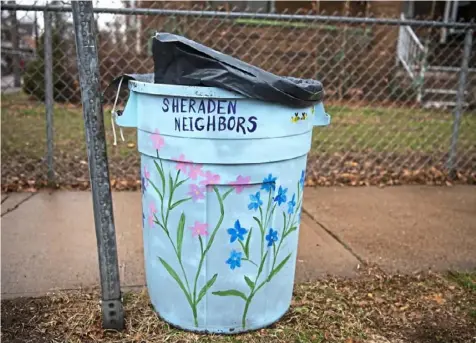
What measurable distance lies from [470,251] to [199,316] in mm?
2253

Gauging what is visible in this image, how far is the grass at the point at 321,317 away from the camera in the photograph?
2.37 m

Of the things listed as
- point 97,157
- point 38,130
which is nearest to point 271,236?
point 97,157

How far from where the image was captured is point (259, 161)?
2.10m

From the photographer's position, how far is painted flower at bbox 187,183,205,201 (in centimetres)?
212

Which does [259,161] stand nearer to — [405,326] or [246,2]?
[405,326]

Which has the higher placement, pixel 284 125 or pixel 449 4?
pixel 449 4

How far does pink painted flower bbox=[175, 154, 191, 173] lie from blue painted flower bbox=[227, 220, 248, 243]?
339 mm

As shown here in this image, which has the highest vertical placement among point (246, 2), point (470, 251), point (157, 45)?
point (246, 2)

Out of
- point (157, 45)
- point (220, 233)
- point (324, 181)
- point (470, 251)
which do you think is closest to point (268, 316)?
point (220, 233)

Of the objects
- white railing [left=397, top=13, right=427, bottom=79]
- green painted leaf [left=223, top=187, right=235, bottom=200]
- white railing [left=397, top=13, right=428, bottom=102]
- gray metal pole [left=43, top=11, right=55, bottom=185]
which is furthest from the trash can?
white railing [left=397, top=13, right=427, bottom=79]

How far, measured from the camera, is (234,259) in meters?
2.22

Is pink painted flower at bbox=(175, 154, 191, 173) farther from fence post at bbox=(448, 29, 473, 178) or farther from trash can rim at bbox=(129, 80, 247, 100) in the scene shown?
fence post at bbox=(448, 29, 473, 178)

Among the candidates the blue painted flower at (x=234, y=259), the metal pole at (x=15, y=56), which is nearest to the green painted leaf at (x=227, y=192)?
the blue painted flower at (x=234, y=259)

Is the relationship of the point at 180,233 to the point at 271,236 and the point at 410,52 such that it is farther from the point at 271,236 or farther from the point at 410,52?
the point at 410,52
